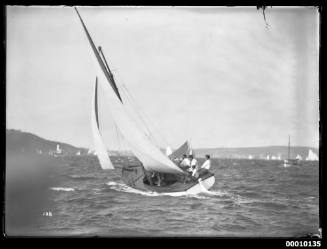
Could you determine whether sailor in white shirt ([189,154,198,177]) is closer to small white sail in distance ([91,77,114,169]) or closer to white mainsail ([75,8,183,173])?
white mainsail ([75,8,183,173])

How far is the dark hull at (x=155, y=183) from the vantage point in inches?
312

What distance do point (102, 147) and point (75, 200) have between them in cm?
86

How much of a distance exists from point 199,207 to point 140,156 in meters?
1.28

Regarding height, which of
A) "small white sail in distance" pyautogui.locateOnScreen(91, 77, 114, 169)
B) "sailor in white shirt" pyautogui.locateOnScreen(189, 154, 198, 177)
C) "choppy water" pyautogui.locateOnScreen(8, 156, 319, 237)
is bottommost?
"choppy water" pyautogui.locateOnScreen(8, 156, 319, 237)

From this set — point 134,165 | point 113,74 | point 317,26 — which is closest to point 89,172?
point 134,165

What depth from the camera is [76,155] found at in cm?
744

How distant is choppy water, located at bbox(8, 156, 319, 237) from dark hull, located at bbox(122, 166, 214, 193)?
34 centimetres

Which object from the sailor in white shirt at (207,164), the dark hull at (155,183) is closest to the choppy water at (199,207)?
the sailor in white shirt at (207,164)

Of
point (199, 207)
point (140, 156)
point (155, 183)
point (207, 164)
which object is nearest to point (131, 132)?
point (140, 156)

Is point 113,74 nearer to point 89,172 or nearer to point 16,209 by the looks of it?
point 89,172

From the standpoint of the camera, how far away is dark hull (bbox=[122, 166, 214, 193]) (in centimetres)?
793

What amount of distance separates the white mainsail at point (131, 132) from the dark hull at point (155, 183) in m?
0.15

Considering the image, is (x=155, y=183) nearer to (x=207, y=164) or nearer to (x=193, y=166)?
(x=193, y=166)

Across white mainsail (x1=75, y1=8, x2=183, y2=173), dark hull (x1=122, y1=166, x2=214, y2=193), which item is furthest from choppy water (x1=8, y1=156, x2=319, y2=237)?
white mainsail (x1=75, y1=8, x2=183, y2=173)
